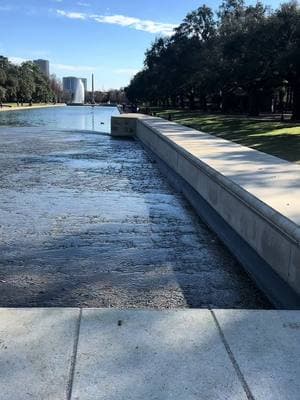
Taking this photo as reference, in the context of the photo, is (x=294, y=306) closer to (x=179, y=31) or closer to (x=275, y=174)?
(x=275, y=174)

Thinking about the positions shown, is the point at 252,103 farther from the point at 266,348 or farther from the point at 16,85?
the point at 16,85

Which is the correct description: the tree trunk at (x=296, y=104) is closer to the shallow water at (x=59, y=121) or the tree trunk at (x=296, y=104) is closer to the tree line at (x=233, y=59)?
the tree line at (x=233, y=59)

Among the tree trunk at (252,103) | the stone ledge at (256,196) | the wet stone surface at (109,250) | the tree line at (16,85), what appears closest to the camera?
the stone ledge at (256,196)

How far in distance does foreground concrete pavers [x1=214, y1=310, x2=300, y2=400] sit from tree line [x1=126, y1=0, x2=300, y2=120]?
25.0m

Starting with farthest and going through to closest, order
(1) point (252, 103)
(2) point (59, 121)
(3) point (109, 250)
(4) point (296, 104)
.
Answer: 1. (2) point (59, 121)
2. (1) point (252, 103)
3. (4) point (296, 104)
4. (3) point (109, 250)

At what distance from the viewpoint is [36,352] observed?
10.7 ft

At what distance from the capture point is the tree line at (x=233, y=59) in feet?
103

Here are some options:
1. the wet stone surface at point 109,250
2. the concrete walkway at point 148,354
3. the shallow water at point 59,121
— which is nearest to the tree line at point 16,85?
the shallow water at point 59,121

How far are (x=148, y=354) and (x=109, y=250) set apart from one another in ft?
12.0

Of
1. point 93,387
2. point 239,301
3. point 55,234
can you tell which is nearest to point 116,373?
point 93,387

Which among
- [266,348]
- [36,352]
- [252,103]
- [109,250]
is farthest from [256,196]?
[252,103]

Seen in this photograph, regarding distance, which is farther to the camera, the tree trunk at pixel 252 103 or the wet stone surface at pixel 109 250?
the tree trunk at pixel 252 103

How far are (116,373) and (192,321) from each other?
893 millimetres

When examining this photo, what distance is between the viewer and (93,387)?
292 centimetres
